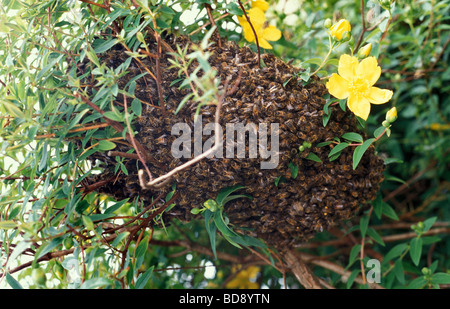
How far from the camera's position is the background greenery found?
2.20 feet

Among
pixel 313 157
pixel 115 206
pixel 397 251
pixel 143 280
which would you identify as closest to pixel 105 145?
pixel 115 206

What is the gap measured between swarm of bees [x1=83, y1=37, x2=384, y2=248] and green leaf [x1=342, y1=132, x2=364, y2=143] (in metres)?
0.02

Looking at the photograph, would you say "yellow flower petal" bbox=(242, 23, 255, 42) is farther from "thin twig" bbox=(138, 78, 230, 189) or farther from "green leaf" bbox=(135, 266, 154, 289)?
"green leaf" bbox=(135, 266, 154, 289)

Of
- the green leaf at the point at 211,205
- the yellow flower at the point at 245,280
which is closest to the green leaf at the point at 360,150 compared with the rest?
the green leaf at the point at 211,205

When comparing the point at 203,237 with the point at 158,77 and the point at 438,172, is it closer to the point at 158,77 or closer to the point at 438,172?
the point at 158,77

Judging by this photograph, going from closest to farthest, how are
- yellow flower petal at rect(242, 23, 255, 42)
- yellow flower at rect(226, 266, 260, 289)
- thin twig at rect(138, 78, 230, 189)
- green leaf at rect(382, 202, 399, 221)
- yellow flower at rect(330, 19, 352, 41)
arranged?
thin twig at rect(138, 78, 230, 189)
yellow flower at rect(330, 19, 352, 41)
yellow flower petal at rect(242, 23, 255, 42)
green leaf at rect(382, 202, 399, 221)
yellow flower at rect(226, 266, 260, 289)

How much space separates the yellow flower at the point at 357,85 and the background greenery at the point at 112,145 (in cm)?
6

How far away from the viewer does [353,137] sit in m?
0.74

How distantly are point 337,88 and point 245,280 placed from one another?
0.73 metres

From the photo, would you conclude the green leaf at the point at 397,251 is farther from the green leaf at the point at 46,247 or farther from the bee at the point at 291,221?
the green leaf at the point at 46,247

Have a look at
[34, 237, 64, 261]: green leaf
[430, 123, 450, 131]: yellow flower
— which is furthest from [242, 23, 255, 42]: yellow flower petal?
[430, 123, 450, 131]: yellow flower

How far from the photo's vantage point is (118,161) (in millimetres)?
711

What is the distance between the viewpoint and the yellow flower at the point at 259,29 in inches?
33.0

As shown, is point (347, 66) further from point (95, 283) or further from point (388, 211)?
point (95, 283)
